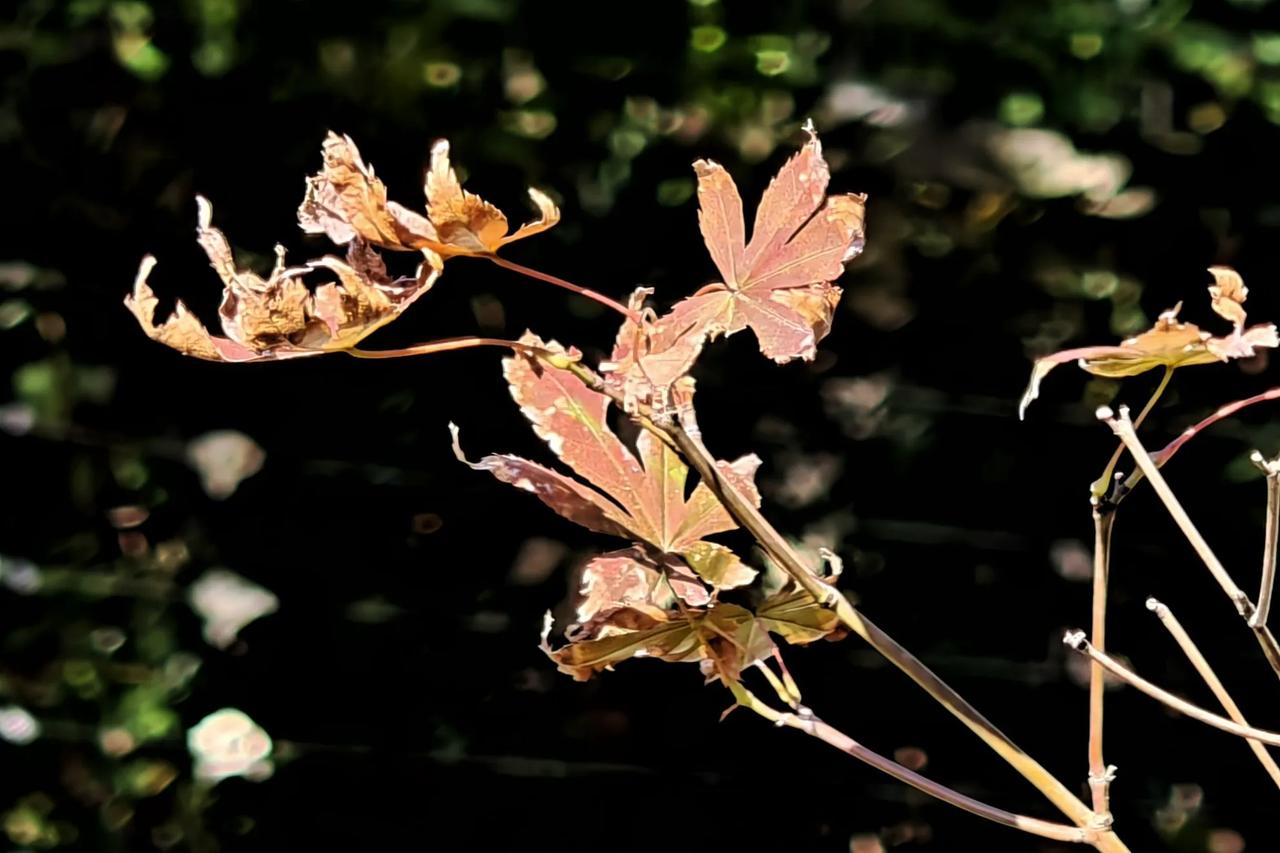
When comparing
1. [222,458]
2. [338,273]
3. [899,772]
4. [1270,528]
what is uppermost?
[338,273]

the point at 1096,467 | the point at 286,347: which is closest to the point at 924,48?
the point at 1096,467

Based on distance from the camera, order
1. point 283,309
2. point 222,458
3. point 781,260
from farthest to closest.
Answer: point 222,458
point 781,260
point 283,309

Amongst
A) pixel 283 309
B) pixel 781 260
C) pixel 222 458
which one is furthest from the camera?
pixel 222 458

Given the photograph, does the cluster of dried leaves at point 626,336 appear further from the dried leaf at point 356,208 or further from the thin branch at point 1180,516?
the thin branch at point 1180,516

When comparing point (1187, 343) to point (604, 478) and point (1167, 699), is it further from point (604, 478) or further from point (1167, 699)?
point (604, 478)

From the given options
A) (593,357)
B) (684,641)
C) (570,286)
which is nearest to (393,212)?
(570,286)

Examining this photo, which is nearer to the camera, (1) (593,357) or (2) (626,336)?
(2) (626,336)

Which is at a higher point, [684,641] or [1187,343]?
[1187,343]

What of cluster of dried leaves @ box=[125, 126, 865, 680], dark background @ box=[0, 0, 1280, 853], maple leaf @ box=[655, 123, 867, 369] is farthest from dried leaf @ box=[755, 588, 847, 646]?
dark background @ box=[0, 0, 1280, 853]
